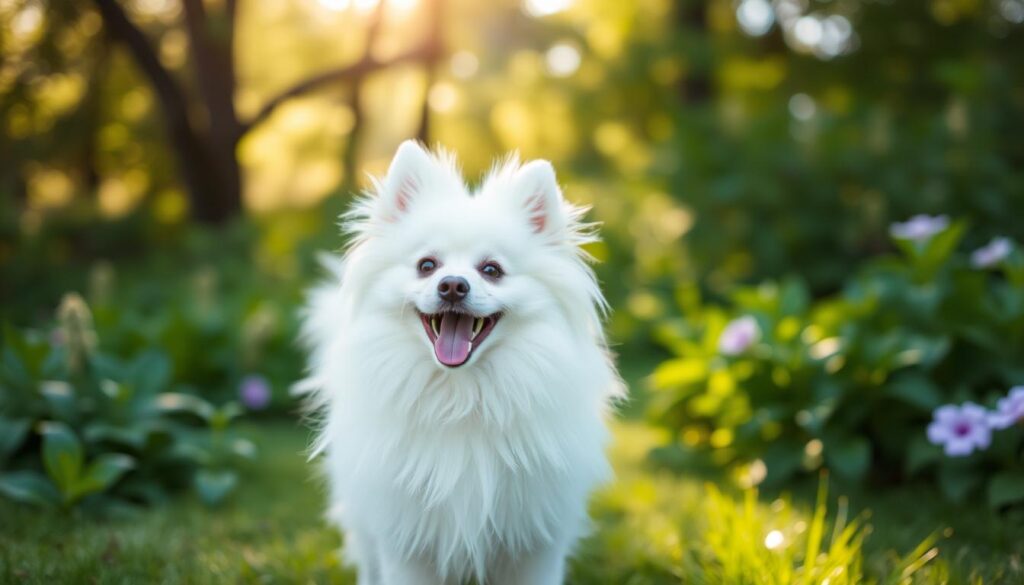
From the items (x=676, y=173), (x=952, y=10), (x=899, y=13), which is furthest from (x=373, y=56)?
(x=952, y=10)

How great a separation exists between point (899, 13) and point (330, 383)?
30.3ft

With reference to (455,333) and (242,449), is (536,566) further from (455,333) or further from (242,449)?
(242,449)

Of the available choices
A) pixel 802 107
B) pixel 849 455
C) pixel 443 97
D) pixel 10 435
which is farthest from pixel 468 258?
pixel 443 97

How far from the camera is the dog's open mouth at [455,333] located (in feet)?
7.80

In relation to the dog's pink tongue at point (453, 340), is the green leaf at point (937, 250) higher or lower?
lower

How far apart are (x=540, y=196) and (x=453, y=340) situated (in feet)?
2.09

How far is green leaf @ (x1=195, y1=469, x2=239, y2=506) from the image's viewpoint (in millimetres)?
3910

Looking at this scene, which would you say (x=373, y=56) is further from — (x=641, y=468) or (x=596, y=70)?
(x=641, y=468)

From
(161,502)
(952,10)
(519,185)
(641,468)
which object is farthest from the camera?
(952,10)

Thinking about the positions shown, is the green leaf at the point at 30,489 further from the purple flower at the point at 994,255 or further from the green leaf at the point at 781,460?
the purple flower at the point at 994,255

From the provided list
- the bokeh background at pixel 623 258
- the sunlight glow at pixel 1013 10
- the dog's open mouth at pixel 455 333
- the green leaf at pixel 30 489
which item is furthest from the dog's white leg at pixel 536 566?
the sunlight glow at pixel 1013 10

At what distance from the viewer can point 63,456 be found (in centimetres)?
344

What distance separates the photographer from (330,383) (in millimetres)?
2793

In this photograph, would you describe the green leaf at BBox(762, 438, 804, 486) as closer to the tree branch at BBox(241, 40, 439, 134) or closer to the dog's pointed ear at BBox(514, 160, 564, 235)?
the dog's pointed ear at BBox(514, 160, 564, 235)
